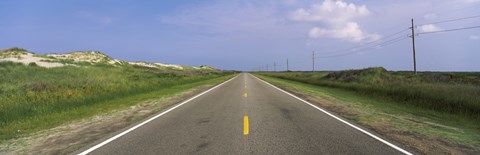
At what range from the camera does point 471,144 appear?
7727 mm

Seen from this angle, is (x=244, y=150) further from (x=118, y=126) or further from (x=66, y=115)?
(x=66, y=115)

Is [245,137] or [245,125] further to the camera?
[245,125]

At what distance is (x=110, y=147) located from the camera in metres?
7.23

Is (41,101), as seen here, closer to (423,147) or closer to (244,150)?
(244,150)

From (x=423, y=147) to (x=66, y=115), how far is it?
11288 millimetres

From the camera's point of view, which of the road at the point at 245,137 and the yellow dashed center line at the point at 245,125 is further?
the yellow dashed center line at the point at 245,125

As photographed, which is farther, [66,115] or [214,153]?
[66,115]

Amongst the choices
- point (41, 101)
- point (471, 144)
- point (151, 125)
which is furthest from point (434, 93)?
point (41, 101)

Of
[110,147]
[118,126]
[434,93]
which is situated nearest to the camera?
[110,147]

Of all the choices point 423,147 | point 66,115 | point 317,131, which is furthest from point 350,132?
point 66,115

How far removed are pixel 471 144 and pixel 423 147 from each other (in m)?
1.32

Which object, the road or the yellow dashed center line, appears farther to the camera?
the yellow dashed center line

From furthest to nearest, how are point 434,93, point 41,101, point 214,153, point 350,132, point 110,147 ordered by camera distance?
point 434,93 < point 41,101 < point 350,132 < point 110,147 < point 214,153

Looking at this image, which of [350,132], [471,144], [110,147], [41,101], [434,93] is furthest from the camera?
[434,93]
